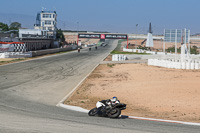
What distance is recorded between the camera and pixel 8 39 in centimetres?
6812

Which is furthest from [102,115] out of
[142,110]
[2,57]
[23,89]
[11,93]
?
[2,57]

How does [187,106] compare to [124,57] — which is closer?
[187,106]

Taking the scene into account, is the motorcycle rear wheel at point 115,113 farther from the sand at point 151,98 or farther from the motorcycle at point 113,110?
the sand at point 151,98

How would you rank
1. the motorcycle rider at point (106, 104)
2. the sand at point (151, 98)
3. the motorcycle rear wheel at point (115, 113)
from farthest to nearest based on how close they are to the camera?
the sand at point (151, 98) → the motorcycle rider at point (106, 104) → the motorcycle rear wheel at point (115, 113)

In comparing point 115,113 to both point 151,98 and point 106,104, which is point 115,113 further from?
point 151,98

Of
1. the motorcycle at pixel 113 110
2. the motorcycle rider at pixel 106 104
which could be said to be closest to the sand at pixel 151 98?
the motorcycle at pixel 113 110

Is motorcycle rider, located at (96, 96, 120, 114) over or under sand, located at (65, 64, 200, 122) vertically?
over

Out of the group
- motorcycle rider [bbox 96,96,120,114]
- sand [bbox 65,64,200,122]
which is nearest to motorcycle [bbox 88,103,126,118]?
motorcycle rider [bbox 96,96,120,114]

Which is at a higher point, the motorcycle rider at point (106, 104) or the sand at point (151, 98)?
the motorcycle rider at point (106, 104)

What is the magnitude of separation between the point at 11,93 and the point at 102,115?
8.89 m

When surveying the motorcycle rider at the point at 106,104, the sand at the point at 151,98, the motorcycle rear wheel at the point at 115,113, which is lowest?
the sand at the point at 151,98

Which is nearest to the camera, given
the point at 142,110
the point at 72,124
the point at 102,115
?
the point at 72,124

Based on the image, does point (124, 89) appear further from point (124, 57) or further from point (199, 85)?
point (124, 57)

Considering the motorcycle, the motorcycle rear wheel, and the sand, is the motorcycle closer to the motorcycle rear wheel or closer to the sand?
the motorcycle rear wheel
